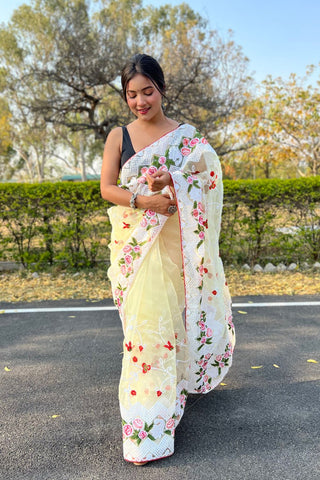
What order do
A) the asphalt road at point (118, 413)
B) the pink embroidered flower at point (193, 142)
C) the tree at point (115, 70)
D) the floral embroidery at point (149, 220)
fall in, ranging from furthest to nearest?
the tree at point (115, 70), the pink embroidered flower at point (193, 142), the floral embroidery at point (149, 220), the asphalt road at point (118, 413)

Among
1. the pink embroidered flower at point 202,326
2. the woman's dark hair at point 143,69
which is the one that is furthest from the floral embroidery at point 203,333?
the woman's dark hair at point 143,69

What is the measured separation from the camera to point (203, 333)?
2436 mm

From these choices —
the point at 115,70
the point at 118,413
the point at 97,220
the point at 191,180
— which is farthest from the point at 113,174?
the point at 115,70

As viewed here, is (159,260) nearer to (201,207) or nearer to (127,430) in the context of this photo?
(201,207)

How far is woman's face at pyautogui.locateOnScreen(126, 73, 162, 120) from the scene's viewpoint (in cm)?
224

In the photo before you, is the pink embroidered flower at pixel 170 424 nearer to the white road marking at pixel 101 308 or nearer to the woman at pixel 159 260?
the woman at pixel 159 260

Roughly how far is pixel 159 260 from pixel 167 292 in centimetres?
18

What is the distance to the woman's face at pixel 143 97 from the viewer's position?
2236 millimetres

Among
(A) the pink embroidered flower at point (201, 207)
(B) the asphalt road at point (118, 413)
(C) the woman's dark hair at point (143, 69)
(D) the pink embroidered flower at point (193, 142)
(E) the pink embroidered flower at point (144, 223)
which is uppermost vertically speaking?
(C) the woman's dark hair at point (143, 69)

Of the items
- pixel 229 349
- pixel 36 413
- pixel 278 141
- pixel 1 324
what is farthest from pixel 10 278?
pixel 278 141

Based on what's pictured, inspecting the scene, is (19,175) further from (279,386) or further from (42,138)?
(279,386)

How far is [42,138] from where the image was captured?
3122 centimetres

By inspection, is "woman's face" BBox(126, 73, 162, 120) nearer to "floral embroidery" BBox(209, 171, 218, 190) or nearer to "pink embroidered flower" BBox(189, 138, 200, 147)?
"pink embroidered flower" BBox(189, 138, 200, 147)

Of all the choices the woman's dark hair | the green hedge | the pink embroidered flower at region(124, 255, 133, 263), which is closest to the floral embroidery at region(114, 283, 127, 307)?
the pink embroidered flower at region(124, 255, 133, 263)
